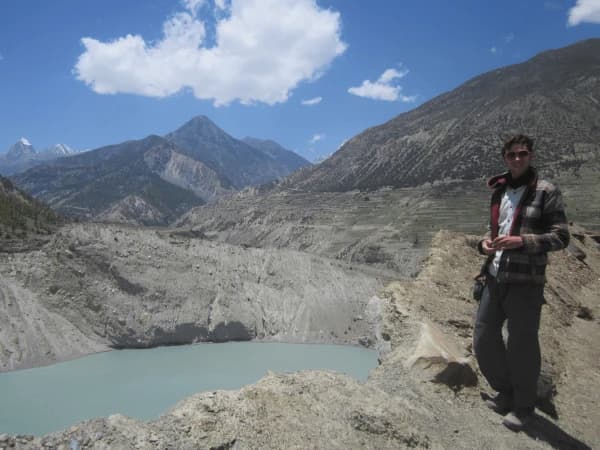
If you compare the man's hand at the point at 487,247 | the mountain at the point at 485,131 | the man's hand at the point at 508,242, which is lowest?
the man's hand at the point at 487,247

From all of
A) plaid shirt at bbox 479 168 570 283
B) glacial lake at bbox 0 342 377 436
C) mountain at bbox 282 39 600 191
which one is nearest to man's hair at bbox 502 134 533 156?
plaid shirt at bbox 479 168 570 283

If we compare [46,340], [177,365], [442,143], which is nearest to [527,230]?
[177,365]

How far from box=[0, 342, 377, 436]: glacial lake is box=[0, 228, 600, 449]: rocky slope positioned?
9041mm

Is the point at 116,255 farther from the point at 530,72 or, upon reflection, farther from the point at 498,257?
the point at 530,72

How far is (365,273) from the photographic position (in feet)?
104

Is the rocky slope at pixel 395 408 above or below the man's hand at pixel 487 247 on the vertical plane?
below

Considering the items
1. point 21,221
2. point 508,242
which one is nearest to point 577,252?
point 508,242

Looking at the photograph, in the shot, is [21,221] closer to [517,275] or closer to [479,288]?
[479,288]

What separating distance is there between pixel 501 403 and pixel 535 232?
175 centimetres

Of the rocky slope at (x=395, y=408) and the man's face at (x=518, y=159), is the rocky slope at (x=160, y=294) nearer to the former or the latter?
the rocky slope at (x=395, y=408)

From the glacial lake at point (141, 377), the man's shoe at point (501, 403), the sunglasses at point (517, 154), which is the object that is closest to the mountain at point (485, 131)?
the glacial lake at point (141, 377)

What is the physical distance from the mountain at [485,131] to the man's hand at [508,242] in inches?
2642

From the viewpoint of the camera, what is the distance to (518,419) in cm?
383

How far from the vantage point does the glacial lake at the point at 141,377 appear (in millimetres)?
13508
